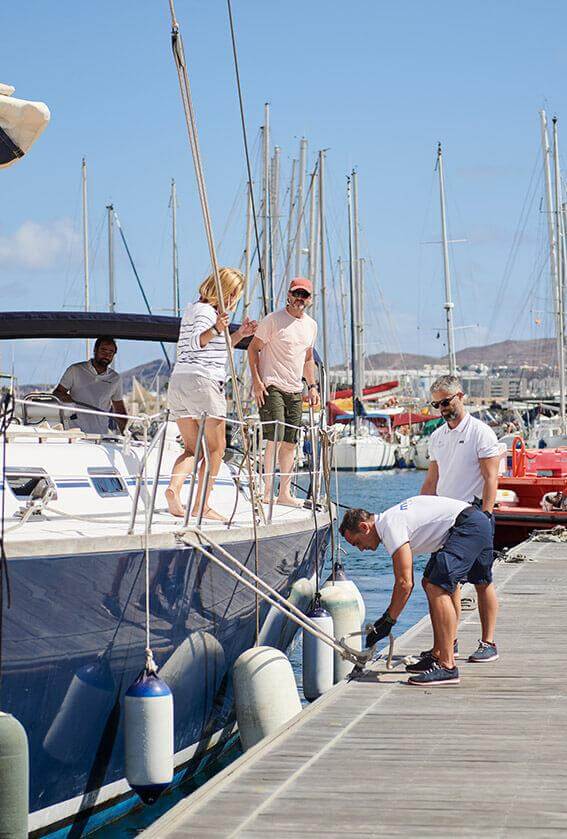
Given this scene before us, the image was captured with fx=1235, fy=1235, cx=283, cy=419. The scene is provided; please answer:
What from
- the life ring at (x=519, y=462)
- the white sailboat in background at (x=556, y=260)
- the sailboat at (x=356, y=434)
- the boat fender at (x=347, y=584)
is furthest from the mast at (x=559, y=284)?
the boat fender at (x=347, y=584)

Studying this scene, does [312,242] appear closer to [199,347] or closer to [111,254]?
[111,254]

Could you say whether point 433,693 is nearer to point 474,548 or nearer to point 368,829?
point 474,548

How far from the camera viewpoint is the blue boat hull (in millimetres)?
5664

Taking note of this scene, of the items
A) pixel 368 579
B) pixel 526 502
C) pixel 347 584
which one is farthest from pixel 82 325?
pixel 526 502

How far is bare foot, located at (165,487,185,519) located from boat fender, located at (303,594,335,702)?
1.93 m

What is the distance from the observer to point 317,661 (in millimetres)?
9172

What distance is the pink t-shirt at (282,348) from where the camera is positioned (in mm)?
9367

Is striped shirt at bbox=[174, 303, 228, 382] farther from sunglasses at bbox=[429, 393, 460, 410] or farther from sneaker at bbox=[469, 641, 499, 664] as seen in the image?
sneaker at bbox=[469, 641, 499, 664]

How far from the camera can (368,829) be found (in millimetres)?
4867

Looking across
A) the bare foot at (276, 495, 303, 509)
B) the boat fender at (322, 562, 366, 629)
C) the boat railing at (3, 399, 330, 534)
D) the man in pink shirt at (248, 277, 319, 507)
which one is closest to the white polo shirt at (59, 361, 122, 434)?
the boat railing at (3, 399, 330, 534)

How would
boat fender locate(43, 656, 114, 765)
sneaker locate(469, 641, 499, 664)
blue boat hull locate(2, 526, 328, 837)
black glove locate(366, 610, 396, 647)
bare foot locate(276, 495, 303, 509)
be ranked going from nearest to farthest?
1. blue boat hull locate(2, 526, 328, 837)
2. boat fender locate(43, 656, 114, 765)
3. black glove locate(366, 610, 396, 647)
4. sneaker locate(469, 641, 499, 664)
5. bare foot locate(276, 495, 303, 509)

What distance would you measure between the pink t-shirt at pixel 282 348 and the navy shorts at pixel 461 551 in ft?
8.11

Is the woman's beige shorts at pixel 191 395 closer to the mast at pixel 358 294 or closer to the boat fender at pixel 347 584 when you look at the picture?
the boat fender at pixel 347 584

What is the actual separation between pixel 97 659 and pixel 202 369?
2.33 meters
